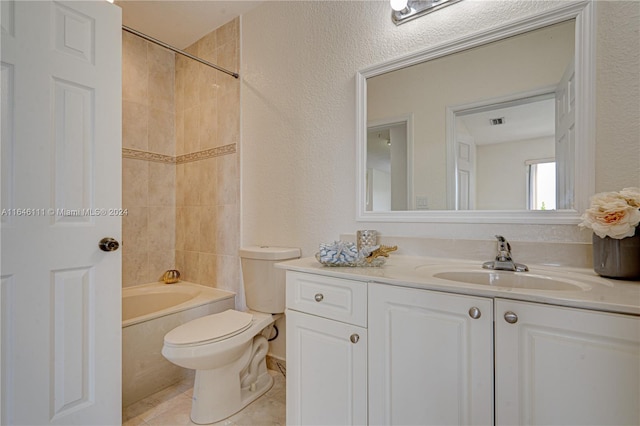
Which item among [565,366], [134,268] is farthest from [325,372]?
[134,268]

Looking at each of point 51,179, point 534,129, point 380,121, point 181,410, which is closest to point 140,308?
point 181,410

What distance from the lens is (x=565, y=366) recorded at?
30.1 inches

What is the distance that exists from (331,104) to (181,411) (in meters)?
1.87

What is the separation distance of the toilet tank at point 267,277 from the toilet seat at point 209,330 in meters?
0.12

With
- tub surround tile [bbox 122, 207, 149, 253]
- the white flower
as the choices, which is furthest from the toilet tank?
the white flower

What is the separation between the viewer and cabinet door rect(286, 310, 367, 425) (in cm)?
110

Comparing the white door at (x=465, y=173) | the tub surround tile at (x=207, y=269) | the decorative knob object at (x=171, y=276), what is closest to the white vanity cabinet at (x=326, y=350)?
the white door at (x=465, y=173)

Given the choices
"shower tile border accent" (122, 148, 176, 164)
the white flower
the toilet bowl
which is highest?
"shower tile border accent" (122, 148, 176, 164)

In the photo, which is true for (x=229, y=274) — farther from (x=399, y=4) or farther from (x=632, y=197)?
(x=632, y=197)

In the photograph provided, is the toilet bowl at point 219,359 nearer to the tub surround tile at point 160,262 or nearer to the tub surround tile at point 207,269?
the tub surround tile at point 207,269

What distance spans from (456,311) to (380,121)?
1.04 meters

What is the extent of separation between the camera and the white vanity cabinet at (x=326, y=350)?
1106 mm

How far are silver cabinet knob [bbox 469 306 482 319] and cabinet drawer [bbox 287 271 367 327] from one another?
0.35 m

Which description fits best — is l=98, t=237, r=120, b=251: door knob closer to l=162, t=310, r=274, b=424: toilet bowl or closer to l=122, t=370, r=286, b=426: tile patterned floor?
l=162, t=310, r=274, b=424: toilet bowl
